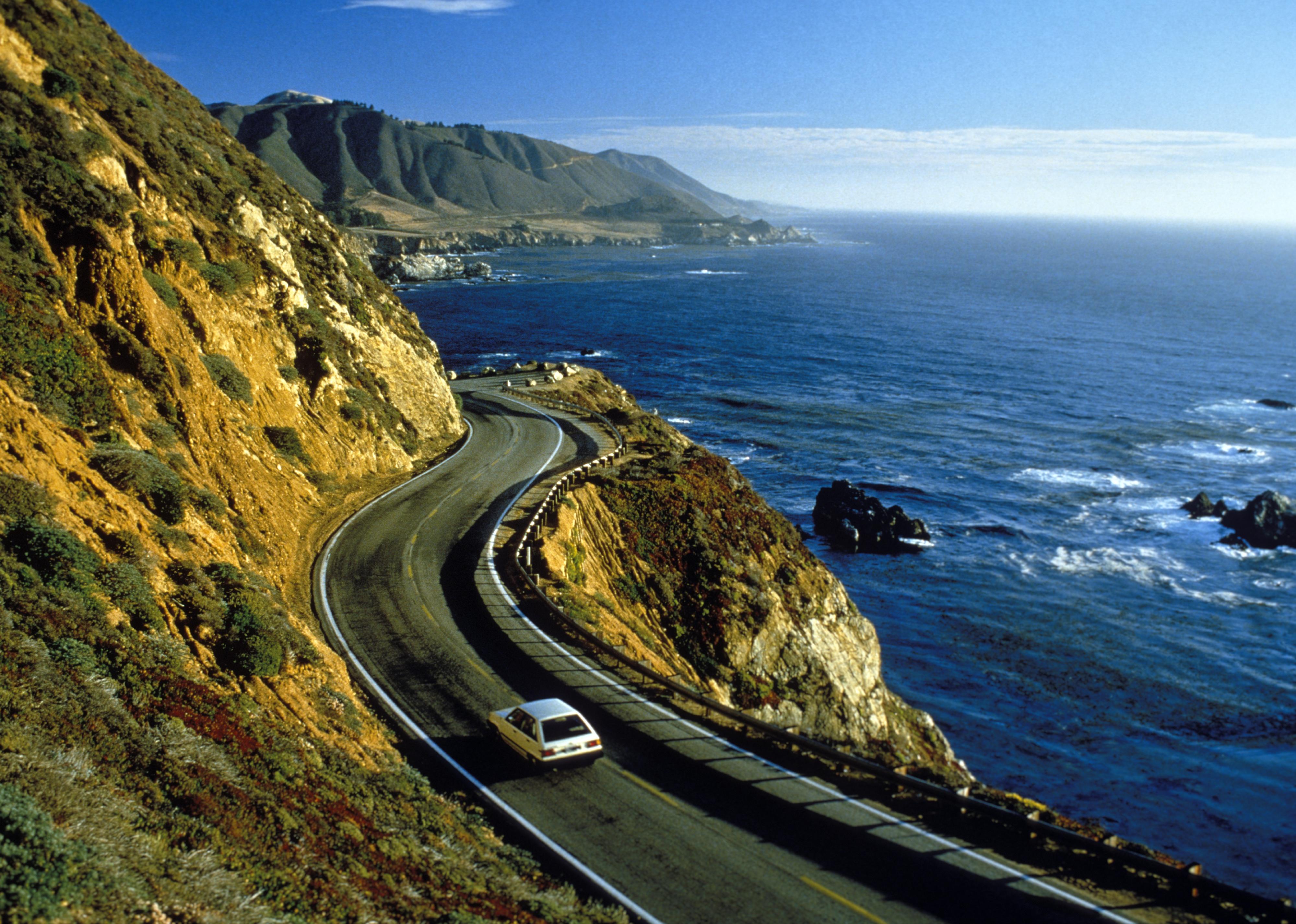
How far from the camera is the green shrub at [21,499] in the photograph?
13883 millimetres

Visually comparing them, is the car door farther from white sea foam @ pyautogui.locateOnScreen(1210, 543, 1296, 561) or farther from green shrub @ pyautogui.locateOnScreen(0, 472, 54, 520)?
white sea foam @ pyautogui.locateOnScreen(1210, 543, 1296, 561)

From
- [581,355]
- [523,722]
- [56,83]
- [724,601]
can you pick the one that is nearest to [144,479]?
[523,722]

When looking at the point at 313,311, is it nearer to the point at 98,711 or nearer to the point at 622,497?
the point at 622,497

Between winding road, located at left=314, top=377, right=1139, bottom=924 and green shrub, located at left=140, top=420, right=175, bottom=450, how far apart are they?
573 centimetres

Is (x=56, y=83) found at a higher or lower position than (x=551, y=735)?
higher

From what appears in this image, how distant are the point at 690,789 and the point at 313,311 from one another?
30906mm

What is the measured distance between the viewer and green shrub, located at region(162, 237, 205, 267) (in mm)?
28828

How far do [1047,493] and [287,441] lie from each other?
54.3 m

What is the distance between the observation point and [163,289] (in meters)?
27.3

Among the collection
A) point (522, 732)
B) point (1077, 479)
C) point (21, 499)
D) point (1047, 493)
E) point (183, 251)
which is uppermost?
point (183, 251)

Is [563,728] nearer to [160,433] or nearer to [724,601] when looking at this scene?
[724,601]

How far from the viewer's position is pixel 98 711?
10.9m

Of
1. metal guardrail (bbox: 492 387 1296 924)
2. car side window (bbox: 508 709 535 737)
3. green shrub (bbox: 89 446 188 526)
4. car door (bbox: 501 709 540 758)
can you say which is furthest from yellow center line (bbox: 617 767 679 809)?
green shrub (bbox: 89 446 188 526)

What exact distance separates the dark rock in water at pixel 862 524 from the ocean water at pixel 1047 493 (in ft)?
4.04
